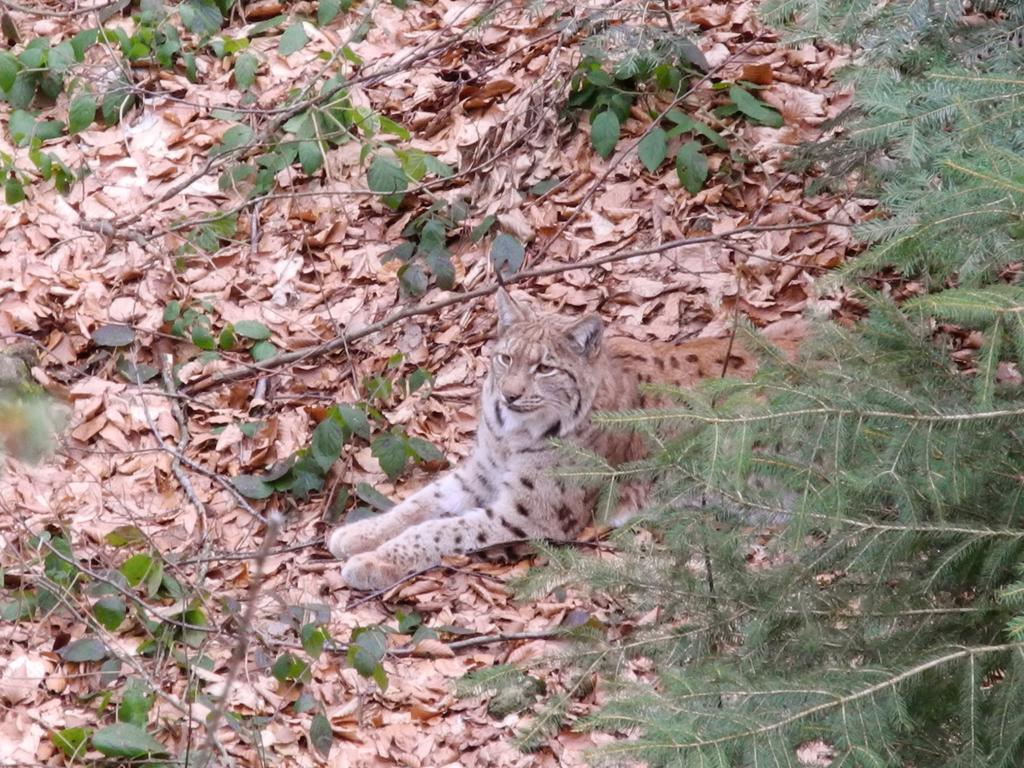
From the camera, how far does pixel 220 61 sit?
317 inches

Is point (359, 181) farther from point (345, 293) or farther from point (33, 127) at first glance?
point (33, 127)

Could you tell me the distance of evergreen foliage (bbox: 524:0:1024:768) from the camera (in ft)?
9.75

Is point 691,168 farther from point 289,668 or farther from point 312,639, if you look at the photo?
point 289,668

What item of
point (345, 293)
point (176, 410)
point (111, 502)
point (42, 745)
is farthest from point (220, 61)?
point (42, 745)

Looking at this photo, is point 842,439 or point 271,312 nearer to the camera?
point 842,439

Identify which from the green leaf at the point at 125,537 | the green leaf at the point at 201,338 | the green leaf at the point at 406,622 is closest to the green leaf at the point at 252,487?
the green leaf at the point at 125,537

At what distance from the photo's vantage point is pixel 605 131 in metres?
6.89

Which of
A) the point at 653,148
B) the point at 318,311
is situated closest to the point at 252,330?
the point at 318,311

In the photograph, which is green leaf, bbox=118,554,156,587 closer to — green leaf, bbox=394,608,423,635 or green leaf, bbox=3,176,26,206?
green leaf, bbox=394,608,423,635

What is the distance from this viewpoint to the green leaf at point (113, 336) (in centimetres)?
648

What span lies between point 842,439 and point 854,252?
3615mm

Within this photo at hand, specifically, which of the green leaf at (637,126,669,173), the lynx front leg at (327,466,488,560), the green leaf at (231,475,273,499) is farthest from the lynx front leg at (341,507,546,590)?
the green leaf at (637,126,669,173)

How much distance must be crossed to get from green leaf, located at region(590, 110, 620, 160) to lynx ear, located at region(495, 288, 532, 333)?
1276 millimetres

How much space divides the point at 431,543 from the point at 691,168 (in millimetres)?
2413
